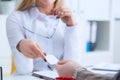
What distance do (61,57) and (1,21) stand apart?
0.99 metres

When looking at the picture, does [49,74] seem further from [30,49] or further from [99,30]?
[99,30]

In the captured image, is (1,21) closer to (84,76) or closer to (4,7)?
(4,7)

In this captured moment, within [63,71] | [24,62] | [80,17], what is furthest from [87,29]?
[63,71]

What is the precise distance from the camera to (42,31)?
5.69 ft

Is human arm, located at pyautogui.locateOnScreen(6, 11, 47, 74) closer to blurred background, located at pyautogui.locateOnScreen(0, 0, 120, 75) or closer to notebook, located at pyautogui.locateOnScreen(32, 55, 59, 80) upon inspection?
notebook, located at pyautogui.locateOnScreen(32, 55, 59, 80)

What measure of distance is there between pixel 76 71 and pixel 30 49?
1.48 feet

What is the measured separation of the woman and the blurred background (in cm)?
108

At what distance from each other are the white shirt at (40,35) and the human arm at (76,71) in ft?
1.58

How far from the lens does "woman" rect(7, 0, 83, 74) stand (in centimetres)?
165

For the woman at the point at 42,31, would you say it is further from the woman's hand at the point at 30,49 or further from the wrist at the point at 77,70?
the wrist at the point at 77,70

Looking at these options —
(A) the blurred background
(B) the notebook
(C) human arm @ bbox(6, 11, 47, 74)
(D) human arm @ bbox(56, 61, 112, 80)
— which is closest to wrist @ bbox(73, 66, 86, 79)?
(D) human arm @ bbox(56, 61, 112, 80)

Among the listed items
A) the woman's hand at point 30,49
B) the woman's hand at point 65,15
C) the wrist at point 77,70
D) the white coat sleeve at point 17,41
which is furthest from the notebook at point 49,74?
the woman's hand at point 65,15

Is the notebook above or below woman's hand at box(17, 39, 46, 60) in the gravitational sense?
below

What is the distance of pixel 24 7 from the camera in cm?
173
